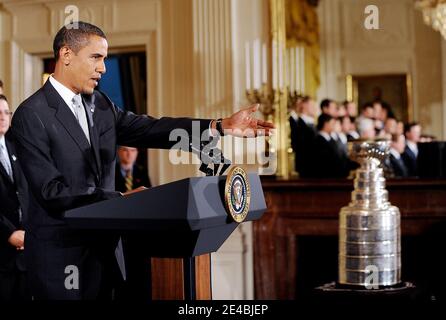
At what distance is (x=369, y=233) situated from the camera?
4066mm

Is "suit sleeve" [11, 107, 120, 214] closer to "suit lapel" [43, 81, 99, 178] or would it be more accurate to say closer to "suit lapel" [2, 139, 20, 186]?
"suit lapel" [43, 81, 99, 178]

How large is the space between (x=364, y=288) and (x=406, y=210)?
2.10 metres

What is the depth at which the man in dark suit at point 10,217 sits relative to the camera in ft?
14.4

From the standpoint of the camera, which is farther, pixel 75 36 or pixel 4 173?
pixel 4 173

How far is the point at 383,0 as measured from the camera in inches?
383

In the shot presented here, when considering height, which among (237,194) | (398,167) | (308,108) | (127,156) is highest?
(308,108)

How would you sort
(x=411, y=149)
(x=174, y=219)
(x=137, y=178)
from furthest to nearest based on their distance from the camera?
(x=411, y=149)
(x=137, y=178)
(x=174, y=219)

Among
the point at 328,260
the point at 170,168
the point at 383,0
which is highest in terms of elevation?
the point at 383,0

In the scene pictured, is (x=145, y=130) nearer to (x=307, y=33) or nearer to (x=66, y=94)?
(x=66, y=94)

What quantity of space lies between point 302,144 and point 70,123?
449 centimetres

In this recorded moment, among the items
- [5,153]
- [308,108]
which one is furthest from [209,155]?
[308,108]

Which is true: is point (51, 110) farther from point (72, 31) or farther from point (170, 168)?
point (170, 168)
